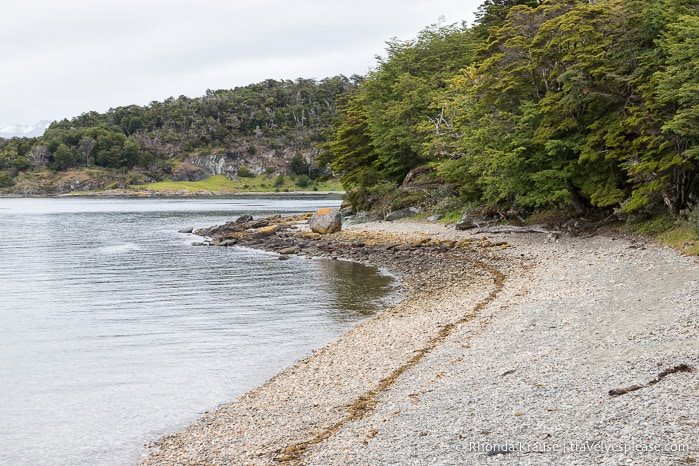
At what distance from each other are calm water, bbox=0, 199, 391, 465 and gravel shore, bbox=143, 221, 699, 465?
4.12ft

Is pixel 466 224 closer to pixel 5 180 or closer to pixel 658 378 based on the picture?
pixel 658 378

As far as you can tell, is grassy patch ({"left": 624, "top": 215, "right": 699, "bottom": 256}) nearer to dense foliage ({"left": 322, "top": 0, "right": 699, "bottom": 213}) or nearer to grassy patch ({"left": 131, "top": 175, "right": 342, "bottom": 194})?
dense foliage ({"left": 322, "top": 0, "right": 699, "bottom": 213})

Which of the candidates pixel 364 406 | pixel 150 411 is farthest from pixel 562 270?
pixel 150 411

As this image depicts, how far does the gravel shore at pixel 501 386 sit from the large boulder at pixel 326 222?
26.5m

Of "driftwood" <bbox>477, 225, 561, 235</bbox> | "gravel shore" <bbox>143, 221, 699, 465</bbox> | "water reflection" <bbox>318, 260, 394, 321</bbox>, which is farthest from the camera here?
"driftwood" <bbox>477, 225, 561, 235</bbox>

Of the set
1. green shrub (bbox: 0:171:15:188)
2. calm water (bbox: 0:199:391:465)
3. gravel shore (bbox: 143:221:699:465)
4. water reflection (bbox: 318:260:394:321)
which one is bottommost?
calm water (bbox: 0:199:391:465)

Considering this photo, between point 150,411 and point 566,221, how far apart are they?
86.9 ft

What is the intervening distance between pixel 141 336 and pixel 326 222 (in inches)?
1185

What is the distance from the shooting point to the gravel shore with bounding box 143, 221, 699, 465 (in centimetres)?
802

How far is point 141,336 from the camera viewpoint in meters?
19.3

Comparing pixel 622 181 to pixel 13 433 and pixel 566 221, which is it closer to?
pixel 566 221

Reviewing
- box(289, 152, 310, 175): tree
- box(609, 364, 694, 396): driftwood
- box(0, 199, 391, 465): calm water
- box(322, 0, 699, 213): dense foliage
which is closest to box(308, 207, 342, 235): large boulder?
box(0, 199, 391, 465): calm water

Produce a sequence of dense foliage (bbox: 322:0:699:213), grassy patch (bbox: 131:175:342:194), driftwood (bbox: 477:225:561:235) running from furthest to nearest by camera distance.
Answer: grassy patch (bbox: 131:175:342:194), driftwood (bbox: 477:225:561:235), dense foliage (bbox: 322:0:699:213)

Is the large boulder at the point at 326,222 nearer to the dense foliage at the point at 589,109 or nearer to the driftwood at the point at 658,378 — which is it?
the dense foliage at the point at 589,109
